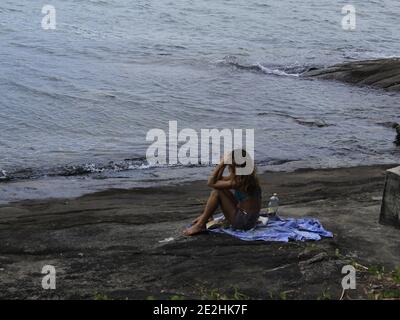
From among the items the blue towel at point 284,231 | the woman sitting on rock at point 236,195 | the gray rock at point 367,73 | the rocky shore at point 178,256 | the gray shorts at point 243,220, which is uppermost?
the gray rock at point 367,73

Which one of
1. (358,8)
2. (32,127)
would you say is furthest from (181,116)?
(358,8)

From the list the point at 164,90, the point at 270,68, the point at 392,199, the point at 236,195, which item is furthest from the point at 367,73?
the point at 236,195

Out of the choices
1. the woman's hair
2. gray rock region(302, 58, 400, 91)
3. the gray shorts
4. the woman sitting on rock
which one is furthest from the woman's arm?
gray rock region(302, 58, 400, 91)

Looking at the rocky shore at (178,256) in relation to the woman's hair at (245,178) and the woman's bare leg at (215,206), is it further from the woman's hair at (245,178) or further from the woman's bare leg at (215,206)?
the woman's hair at (245,178)

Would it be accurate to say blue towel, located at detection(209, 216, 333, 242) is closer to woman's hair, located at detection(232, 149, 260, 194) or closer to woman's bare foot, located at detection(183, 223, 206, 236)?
woman's bare foot, located at detection(183, 223, 206, 236)

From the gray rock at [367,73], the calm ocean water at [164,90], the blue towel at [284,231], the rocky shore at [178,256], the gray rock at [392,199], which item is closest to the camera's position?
the rocky shore at [178,256]

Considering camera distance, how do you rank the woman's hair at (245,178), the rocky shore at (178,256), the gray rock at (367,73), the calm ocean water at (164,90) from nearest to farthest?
the rocky shore at (178,256)
the woman's hair at (245,178)
the calm ocean water at (164,90)
the gray rock at (367,73)

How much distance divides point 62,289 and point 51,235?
2116mm

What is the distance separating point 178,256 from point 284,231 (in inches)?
55.9

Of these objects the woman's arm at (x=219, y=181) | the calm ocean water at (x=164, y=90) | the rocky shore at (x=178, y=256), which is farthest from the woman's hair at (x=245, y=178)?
the calm ocean water at (x=164, y=90)

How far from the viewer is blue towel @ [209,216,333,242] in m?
8.26

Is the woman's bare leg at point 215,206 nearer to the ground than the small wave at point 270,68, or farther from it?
nearer to the ground

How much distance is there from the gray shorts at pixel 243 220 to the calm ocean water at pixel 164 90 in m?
5.38

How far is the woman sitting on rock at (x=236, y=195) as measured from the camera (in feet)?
27.9
